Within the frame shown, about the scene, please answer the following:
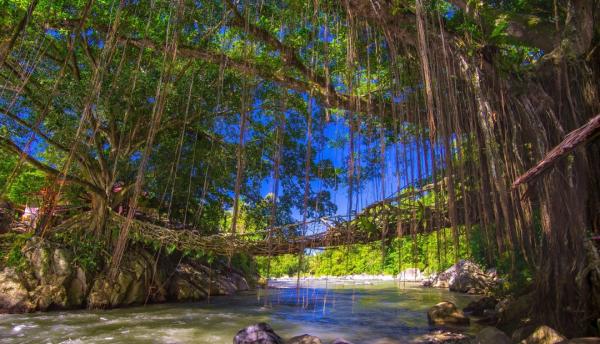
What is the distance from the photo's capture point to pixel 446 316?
16.4 ft

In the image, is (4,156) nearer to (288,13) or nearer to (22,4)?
(22,4)

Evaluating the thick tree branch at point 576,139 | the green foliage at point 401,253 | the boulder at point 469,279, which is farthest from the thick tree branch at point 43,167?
the boulder at point 469,279

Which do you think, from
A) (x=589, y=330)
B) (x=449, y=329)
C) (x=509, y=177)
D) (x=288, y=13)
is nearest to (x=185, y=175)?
(x=288, y=13)

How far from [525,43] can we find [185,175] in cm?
603

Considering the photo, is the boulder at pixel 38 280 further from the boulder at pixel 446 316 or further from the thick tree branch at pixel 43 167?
the boulder at pixel 446 316

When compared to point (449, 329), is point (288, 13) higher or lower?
higher

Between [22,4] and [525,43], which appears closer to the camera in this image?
[525,43]

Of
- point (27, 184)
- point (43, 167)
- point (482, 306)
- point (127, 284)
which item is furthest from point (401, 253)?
point (27, 184)

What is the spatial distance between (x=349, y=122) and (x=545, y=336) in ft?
7.83

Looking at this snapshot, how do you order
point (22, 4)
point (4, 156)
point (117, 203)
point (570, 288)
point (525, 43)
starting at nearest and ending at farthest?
point (570, 288) → point (525, 43) → point (22, 4) → point (4, 156) → point (117, 203)

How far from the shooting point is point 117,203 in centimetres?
771

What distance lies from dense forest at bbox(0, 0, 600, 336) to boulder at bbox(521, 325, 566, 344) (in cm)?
23

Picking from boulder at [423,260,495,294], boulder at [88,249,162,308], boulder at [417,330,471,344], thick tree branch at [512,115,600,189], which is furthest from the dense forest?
boulder at [423,260,495,294]

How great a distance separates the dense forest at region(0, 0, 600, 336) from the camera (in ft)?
6.26
